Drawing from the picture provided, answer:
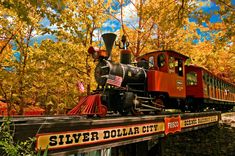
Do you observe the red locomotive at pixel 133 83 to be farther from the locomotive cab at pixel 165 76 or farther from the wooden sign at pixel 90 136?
the wooden sign at pixel 90 136

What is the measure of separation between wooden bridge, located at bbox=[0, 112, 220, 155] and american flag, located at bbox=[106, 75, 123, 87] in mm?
1810

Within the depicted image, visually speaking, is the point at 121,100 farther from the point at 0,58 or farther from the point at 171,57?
the point at 0,58

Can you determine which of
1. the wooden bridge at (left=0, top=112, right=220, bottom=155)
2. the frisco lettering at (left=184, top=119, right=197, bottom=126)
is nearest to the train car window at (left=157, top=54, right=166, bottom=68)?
the frisco lettering at (left=184, top=119, right=197, bottom=126)

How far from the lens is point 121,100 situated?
8.12 m

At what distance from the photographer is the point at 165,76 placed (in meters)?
9.86

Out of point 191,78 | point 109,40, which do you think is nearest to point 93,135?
point 109,40

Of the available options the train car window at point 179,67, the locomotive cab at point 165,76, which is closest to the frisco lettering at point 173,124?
the locomotive cab at point 165,76

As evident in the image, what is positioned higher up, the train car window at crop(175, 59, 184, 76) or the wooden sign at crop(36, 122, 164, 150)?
the train car window at crop(175, 59, 184, 76)

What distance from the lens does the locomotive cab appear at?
932 centimetres

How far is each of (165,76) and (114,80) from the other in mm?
2865

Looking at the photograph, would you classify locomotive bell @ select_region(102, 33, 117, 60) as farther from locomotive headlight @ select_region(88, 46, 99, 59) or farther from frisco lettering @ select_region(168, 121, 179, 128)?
frisco lettering @ select_region(168, 121, 179, 128)

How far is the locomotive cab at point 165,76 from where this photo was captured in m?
9.32

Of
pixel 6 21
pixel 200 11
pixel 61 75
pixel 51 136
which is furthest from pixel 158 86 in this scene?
pixel 6 21

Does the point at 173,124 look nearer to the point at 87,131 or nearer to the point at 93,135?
the point at 93,135
